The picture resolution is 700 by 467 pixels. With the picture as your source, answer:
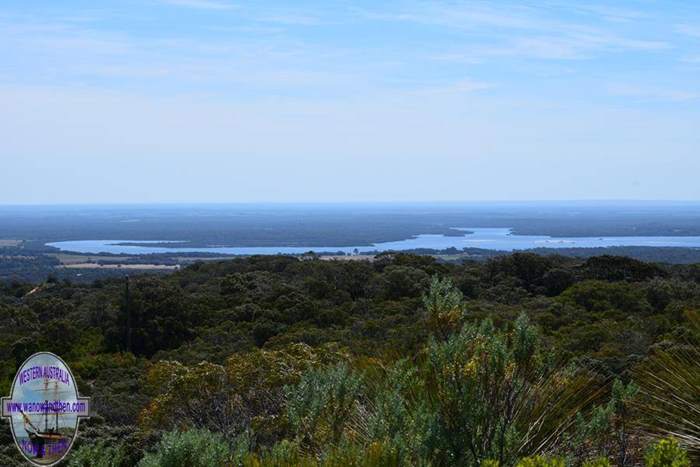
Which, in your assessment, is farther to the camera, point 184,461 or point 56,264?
point 56,264

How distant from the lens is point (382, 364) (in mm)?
7848

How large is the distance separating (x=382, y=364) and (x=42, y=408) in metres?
2.73

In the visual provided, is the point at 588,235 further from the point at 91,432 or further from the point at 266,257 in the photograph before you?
the point at 91,432

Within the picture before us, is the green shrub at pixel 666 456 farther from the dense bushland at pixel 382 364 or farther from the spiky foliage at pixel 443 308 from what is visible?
the spiky foliage at pixel 443 308

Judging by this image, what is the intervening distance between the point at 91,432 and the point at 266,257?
25.4 meters

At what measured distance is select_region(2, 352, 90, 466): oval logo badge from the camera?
→ 6824 mm

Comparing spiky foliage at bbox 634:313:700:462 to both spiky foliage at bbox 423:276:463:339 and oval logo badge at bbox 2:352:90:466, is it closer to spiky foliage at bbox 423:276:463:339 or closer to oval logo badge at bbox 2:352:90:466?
spiky foliage at bbox 423:276:463:339

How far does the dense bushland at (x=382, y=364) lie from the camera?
5473mm

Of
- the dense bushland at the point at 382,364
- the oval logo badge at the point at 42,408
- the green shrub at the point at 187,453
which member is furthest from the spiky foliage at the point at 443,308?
the oval logo badge at the point at 42,408

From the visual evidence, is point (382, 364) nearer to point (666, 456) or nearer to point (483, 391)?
point (483, 391)

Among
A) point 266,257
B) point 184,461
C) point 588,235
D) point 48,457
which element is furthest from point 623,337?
point 588,235

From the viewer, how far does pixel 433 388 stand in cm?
582

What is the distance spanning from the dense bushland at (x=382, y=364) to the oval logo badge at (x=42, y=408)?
2.96 ft

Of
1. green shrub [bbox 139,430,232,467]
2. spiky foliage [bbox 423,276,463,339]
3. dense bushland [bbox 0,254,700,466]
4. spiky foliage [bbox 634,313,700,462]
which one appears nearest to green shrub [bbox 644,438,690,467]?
dense bushland [bbox 0,254,700,466]
